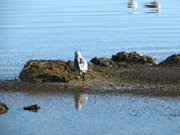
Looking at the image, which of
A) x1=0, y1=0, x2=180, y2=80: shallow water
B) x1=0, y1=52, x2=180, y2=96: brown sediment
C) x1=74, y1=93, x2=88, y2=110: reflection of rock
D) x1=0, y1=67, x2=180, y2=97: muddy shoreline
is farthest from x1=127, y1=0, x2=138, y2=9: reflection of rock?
x1=74, y1=93, x2=88, y2=110: reflection of rock

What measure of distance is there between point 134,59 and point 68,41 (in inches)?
211

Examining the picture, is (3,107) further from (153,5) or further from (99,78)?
(153,5)

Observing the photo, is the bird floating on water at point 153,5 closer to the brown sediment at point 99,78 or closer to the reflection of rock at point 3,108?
the brown sediment at point 99,78

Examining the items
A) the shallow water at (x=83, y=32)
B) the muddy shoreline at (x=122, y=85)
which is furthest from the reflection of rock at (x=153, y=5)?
the muddy shoreline at (x=122, y=85)

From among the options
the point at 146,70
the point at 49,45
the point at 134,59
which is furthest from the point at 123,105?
the point at 49,45

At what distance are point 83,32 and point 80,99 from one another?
11261mm

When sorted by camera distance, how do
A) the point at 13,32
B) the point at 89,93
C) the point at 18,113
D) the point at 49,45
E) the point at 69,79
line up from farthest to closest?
1. the point at 13,32
2. the point at 49,45
3. the point at 69,79
4. the point at 89,93
5. the point at 18,113

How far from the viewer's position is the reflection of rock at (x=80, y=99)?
1277cm

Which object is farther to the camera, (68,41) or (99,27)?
(99,27)

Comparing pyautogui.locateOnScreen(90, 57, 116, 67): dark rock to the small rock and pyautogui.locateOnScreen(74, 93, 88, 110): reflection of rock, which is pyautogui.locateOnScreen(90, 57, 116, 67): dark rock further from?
the small rock

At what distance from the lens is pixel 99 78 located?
1536 centimetres

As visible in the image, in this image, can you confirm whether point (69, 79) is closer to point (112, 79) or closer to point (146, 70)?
point (112, 79)

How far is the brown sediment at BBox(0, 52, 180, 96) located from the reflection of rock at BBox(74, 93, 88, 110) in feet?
1.57

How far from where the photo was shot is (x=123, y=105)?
1264 cm
